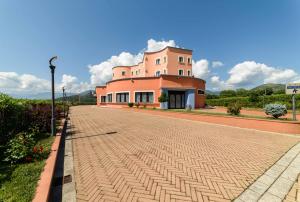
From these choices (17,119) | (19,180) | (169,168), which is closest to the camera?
(19,180)

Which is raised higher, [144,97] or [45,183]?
[144,97]

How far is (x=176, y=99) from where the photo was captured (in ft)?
86.5

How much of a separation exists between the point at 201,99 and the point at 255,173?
25900 mm

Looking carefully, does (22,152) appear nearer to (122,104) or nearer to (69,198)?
(69,198)

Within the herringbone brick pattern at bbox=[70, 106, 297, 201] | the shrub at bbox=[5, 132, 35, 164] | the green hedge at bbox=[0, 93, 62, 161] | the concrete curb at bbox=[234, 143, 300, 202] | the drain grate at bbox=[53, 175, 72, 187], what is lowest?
the drain grate at bbox=[53, 175, 72, 187]

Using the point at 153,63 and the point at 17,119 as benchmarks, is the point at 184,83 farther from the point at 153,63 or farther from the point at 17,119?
the point at 17,119

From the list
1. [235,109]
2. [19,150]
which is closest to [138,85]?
[235,109]

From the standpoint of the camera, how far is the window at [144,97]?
2609 centimetres

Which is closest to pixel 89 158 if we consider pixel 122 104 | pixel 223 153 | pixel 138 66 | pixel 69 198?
pixel 69 198

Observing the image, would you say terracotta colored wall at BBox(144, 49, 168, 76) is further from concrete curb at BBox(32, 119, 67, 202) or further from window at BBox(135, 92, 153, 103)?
concrete curb at BBox(32, 119, 67, 202)

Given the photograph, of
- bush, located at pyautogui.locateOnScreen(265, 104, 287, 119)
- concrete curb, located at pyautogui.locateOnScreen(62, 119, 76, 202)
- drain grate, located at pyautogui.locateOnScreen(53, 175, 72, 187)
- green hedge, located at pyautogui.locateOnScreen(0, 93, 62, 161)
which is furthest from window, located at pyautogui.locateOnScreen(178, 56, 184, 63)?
drain grate, located at pyautogui.locateOnScreen(53, 175, 72, 187)

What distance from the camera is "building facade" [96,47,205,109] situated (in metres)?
25.2

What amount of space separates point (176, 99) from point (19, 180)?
79.7 ft

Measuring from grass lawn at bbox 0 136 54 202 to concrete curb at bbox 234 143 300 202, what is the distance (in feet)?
13.9
